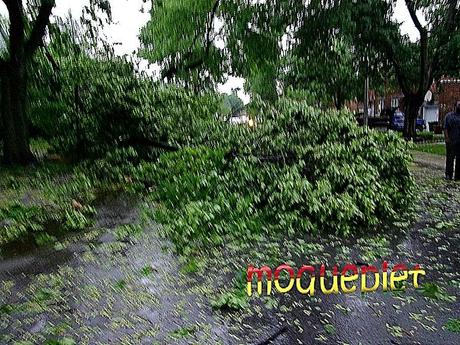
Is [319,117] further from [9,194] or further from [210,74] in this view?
[210,74]

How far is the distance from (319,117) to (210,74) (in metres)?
10.3

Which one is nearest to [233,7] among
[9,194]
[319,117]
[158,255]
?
[319,117]

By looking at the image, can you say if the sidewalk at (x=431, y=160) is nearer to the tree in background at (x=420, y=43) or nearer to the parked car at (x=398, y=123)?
the tree in background at (x=420, y=43)

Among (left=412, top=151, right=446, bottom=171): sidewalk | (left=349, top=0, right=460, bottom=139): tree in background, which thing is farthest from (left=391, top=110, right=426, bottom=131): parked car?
(left=412, top=151, right=446, bottom=171): sidewalk

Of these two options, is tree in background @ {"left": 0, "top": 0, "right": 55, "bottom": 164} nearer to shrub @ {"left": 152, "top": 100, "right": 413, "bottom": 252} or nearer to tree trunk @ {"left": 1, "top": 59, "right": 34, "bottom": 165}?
tree trunk @ {"left": 1, "top": 59, "right": 34, "bottom": 165}

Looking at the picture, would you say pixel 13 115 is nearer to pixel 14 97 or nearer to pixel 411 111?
pixel 14 97

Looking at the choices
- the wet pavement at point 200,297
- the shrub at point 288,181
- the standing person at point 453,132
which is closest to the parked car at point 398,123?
the standing person at point 453,132

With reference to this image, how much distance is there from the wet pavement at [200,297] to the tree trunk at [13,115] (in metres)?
4.43

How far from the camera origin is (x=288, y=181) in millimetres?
5895

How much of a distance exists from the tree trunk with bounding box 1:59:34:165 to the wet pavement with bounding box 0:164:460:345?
14.5ft

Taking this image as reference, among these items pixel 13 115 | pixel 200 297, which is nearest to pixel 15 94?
pixel 13 115

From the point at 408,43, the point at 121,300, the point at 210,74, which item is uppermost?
the point at 408,43

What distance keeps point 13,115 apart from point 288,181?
6.17 m

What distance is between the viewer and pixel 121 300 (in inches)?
138
